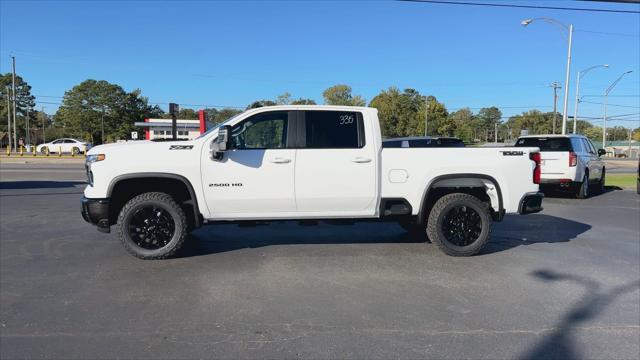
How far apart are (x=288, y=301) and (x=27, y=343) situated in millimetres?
2233

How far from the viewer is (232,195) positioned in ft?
20.0

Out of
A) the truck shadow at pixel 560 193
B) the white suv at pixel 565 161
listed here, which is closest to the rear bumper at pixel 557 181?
the white suv at pixel 565 161

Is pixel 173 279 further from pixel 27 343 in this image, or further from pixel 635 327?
pixel 635 327

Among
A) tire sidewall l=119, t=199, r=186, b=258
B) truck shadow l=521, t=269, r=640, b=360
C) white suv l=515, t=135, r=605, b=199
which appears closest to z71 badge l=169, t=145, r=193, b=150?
tire sidewall l=119, t=199, r=186, b=258

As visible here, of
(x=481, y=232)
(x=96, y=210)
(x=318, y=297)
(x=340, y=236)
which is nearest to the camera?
(x=318, y=297)

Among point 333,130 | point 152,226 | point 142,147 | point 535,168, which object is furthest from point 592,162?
point 142,147

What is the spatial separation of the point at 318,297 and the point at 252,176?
197 cm

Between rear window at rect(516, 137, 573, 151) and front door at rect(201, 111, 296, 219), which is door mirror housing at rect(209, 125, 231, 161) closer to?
front door at rect(201, 111, 296, 219)

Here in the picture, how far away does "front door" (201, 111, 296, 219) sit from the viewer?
19.9 ft

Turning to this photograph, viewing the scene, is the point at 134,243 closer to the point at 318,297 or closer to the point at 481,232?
the point at 318,297

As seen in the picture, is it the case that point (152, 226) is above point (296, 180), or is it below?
below

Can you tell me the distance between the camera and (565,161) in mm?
12633

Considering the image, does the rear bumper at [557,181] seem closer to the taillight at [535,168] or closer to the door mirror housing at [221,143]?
the taillight at [535,168]

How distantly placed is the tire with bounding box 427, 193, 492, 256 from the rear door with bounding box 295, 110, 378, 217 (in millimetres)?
892
